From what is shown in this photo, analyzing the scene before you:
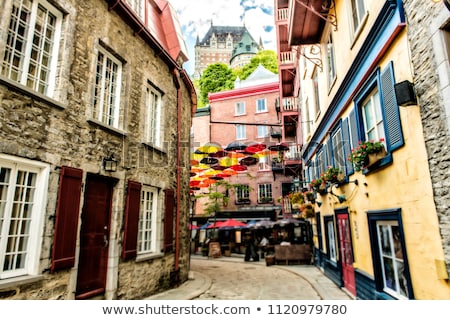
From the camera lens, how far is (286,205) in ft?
66.9

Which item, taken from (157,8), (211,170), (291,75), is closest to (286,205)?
(211,170)

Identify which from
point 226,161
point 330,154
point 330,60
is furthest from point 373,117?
point 226,161

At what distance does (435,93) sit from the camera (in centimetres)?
358

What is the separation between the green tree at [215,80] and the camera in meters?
45.8

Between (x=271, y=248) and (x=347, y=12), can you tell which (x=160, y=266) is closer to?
(x=347, y=12)

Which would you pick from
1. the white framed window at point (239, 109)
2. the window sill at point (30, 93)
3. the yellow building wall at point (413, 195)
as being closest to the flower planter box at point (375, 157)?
the yellow building wall at point (413, 195)

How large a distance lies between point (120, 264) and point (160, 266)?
1.70m

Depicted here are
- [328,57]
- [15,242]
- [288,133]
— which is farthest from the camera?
[288,133]

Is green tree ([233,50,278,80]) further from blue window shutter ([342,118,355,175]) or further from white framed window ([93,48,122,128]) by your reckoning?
white framed window ([93,48,122,128])

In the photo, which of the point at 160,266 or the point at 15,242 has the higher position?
the point at 15,242

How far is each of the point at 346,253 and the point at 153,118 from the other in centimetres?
673

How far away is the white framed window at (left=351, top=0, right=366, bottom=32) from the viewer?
612 centimetres

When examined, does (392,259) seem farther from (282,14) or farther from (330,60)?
(282,14)

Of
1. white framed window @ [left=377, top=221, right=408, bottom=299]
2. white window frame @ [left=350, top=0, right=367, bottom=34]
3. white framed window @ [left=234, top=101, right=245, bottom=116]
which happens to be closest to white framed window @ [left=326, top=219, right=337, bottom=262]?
white framed window @ [left=377, top=221, right=408, bottom=299]
